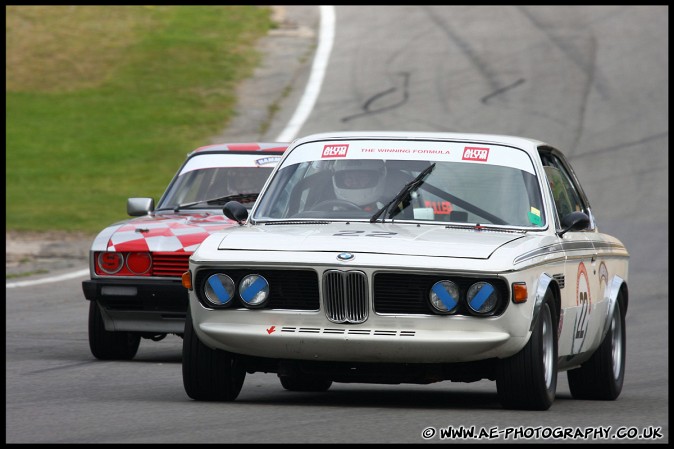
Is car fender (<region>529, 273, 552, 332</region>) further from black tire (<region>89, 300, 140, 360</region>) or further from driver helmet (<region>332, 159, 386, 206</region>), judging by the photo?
black tire (<region>89, 300, 140, 360</region>)

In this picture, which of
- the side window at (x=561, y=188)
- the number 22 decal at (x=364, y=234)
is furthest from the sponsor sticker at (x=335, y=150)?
the side window at (x=561, y=188)

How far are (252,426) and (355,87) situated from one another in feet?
85.6

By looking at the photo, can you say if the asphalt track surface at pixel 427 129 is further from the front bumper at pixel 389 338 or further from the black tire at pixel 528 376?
the front bumper at pixel 389 338

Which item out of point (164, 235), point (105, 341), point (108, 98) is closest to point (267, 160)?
point (164, 235)

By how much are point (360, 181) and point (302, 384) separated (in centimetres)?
135

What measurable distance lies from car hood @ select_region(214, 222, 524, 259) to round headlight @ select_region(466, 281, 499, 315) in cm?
16

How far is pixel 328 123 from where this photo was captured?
29.3m

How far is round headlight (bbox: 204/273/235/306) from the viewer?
26.6 feet

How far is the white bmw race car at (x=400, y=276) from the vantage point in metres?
7.82

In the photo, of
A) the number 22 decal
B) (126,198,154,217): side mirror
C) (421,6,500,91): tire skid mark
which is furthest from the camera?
(421,6,500,91): tire skid mark

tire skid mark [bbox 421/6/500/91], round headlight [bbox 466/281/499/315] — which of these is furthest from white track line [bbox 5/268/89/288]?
tire skid mark [bbox 421/6/500/91]

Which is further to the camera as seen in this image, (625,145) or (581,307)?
(625,145)

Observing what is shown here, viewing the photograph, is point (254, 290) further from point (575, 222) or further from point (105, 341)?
point (105, 341)

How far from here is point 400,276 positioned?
7855mm
